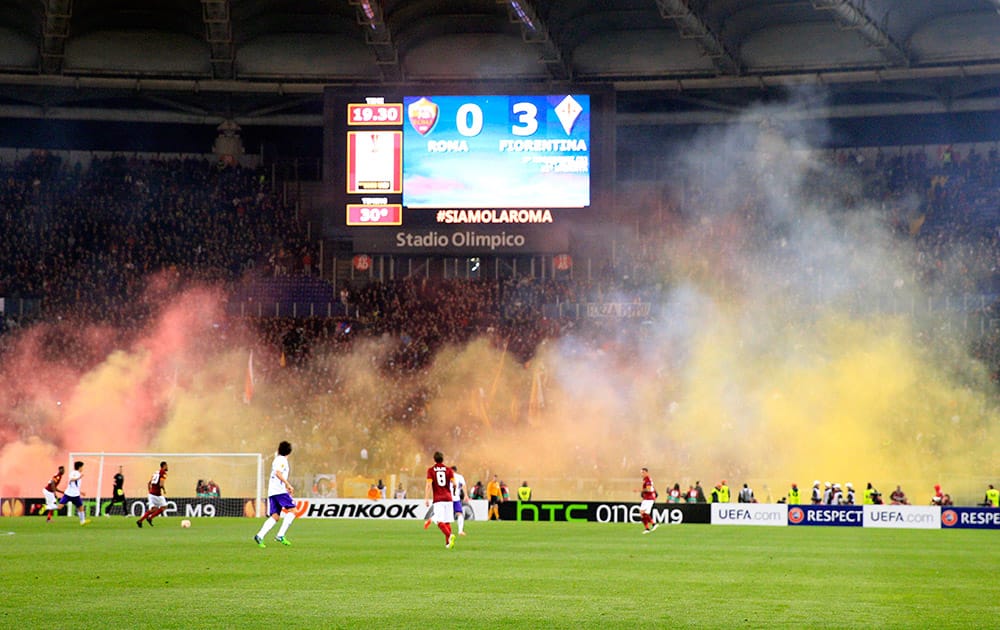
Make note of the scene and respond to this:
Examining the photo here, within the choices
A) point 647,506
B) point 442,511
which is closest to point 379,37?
point 647,506

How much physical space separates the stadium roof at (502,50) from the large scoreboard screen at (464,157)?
4926 millimetres

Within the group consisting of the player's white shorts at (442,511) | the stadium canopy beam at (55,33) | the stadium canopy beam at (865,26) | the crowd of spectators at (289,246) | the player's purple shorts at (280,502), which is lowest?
the player's white shorts at (442,511)

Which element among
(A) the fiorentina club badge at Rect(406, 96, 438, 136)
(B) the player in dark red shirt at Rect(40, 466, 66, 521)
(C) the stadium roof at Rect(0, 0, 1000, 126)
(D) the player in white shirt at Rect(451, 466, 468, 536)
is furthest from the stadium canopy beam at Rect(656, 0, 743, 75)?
(B) the player in dark red shirt at Rect(40, 466, 66, 521)

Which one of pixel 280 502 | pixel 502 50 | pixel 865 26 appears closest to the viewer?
pixel 280 502

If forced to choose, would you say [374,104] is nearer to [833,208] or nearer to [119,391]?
[119,391]

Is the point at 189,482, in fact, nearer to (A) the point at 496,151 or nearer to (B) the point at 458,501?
(A) the point at 496,151

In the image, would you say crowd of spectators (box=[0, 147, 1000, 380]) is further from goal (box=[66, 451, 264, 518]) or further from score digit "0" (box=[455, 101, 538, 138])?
score digit "0" (box=[455, 101, 538, 138])

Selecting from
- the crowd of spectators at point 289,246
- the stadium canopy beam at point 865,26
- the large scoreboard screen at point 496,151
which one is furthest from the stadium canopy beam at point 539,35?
the stadium canopy beam at point 865,26

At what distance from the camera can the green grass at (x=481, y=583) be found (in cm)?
1045

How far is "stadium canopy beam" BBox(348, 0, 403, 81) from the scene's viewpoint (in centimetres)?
3897

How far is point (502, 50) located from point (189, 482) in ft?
63.8

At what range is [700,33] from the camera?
41.1 m

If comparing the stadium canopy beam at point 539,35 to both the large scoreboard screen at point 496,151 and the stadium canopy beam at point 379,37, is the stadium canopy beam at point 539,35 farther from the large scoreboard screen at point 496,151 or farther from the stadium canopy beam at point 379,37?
the stadium canopy beam at point 379,37

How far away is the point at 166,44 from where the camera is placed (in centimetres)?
4666
